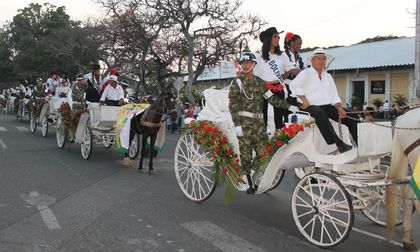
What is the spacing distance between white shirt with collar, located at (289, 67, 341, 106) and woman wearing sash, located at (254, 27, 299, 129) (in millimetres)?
1146

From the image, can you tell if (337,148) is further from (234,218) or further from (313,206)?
(234,218)

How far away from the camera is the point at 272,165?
6305 mm

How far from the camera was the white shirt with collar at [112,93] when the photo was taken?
40.6 ft

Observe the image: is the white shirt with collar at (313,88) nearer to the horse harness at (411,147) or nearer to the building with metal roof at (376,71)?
the horse harness at (411,147)

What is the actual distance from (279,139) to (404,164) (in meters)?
1.54

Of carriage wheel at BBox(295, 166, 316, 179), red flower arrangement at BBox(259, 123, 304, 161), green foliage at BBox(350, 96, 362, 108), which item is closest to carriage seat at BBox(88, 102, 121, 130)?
carriage wheel at BBox(295, 166, 316, 179)

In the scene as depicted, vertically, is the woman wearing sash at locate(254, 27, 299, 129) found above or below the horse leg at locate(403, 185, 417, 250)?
above

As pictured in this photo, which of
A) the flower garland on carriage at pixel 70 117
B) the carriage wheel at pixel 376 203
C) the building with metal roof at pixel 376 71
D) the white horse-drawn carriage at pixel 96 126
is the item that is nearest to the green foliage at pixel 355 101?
the building with metal roof at pixel 376 71

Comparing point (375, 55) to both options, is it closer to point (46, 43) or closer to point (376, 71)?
point (376, 71)

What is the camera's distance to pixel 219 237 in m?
5.77

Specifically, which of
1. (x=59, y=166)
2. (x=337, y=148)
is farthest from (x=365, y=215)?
(x=59, y=166)

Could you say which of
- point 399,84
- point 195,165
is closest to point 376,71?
point 399,84

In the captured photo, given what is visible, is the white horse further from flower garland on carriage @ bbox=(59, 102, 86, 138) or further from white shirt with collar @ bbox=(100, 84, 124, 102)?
flower garland on carriage @ bbox=(59, 102, 86, 138)

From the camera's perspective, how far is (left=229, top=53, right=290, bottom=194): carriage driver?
6793 mm
